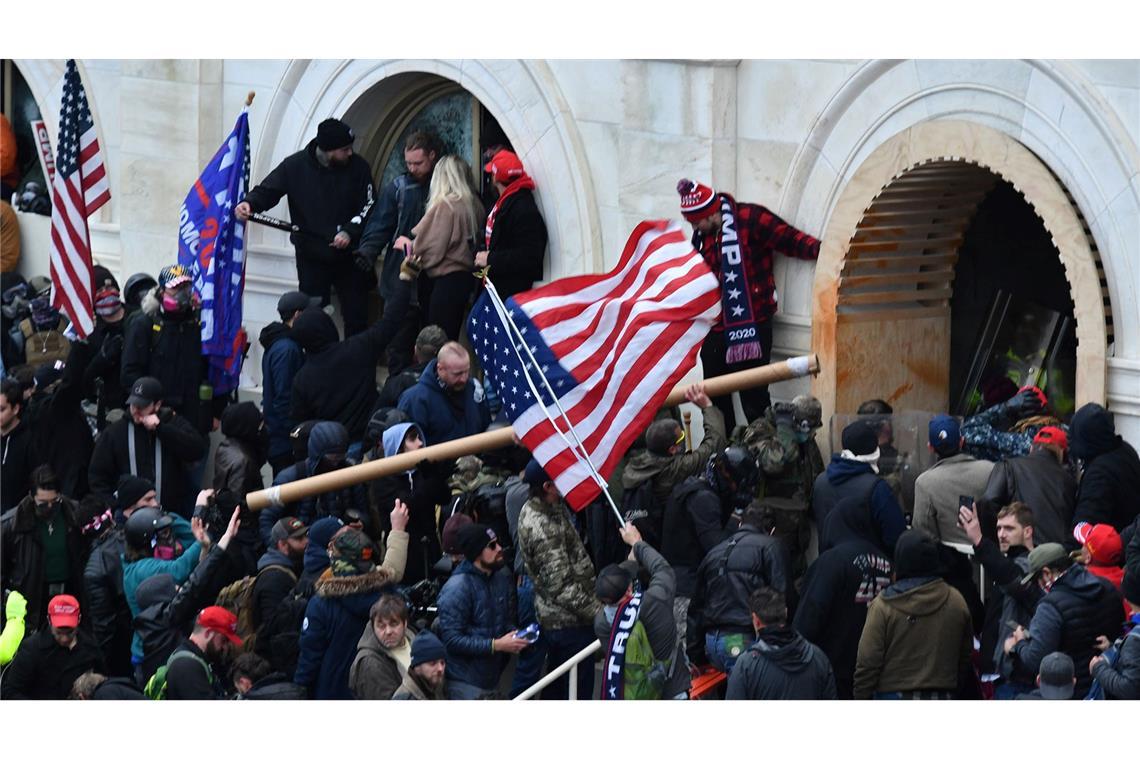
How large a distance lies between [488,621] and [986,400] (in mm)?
3953

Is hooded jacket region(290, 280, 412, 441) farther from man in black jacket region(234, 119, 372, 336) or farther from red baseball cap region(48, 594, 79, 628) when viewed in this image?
red baseball cap region(48, 594, 79, 628)

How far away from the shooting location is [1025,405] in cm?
1434

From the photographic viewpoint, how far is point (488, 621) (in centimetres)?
1295

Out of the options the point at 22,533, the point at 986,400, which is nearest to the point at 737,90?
the point at 986,400

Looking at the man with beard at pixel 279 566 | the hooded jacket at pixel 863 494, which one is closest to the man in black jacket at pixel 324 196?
the man with beard at pixel 279 566

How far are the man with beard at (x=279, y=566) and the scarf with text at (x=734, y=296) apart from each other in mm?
3154

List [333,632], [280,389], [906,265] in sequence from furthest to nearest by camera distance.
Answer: [280,389]
[906,265]
[333,632]

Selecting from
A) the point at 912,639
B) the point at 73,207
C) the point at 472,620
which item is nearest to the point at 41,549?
the point at 472,620

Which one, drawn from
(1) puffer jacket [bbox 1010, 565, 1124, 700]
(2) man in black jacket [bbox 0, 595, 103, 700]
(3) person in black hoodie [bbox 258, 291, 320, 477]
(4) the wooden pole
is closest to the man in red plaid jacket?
(4) the wooden pole

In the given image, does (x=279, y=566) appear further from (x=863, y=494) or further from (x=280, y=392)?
(x=280, y=392)

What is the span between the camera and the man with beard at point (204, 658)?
12461 millimetres

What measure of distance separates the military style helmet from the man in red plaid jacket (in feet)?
3.41

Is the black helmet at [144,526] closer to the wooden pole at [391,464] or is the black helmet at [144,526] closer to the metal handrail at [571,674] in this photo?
the wooden pole at [391,464]

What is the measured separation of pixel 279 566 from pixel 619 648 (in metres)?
2.17
